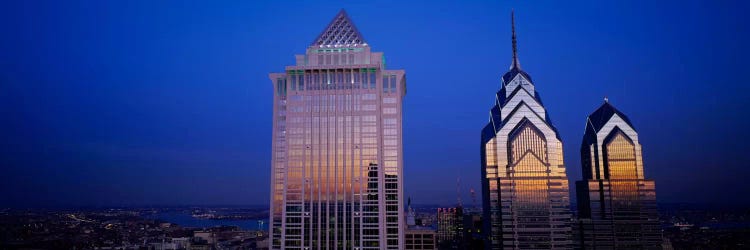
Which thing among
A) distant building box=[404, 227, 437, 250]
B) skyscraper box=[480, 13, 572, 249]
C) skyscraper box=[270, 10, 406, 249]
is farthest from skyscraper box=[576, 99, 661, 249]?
skyscraper box=[270, 10, 406, 249]

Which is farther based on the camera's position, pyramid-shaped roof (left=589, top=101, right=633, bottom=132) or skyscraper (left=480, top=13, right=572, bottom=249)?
pyramid-shaped roof (left=589, top=101, right=633, bottom=132)

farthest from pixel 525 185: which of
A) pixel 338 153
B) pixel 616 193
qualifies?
pixel 338 153

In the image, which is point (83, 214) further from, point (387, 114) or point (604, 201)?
point (604, 201)

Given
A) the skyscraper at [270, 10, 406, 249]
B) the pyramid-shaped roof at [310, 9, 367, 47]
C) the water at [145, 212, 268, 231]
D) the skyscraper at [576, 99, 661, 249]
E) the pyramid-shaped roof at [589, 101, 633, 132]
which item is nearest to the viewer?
the skyscraper at [270, 10, 406, 249]

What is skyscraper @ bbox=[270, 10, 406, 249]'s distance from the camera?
3551 inches

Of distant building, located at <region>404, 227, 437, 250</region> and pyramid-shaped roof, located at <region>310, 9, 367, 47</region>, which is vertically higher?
pyramid-shaped roof, located at <region>310, 9, 367, 47</region>

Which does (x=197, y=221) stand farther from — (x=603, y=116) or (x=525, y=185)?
(x=603, y=116)

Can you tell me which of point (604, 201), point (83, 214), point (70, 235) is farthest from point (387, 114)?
point (604, 201)

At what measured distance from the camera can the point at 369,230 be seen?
89.6 metres

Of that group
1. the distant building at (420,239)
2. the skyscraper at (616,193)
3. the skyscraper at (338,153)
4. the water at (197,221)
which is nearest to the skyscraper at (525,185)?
the skyscraper at (616,193)

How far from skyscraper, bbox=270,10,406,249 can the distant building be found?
27.2 meters

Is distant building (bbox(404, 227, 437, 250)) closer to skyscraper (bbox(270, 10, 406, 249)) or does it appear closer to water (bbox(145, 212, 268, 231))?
skyscraper (bbox(270, 10, 406, 249))

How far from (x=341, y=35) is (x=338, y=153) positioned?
20.7 metres

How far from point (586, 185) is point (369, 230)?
118 meters
